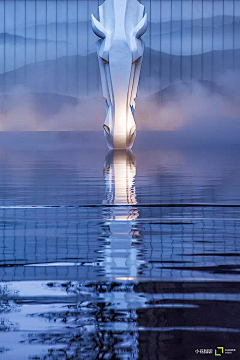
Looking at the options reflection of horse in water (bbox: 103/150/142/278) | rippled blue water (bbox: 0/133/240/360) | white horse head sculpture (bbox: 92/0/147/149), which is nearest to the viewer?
rippled blue water (bbox: 0/133/240/360)

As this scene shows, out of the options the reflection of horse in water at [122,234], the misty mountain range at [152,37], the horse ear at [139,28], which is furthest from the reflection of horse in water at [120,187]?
the misty mountain range at [152,37]

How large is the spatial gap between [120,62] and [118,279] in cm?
832

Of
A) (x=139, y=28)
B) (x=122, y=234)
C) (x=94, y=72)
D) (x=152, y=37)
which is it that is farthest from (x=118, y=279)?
(x=152, y=37)

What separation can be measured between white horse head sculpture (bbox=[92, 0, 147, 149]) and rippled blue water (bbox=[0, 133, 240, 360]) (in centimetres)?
664

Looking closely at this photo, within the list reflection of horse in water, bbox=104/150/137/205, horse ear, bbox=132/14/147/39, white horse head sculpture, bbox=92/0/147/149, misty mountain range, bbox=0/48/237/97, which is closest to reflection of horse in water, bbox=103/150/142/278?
reflection of horse in water, bbox=104/150/137/205

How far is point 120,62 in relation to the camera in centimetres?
923

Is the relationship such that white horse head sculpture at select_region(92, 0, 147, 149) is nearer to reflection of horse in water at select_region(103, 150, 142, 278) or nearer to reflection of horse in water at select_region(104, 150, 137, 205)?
reflection of horse in water at select_region(104, 150, 137, 205)

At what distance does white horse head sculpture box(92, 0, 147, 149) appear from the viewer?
923 centimetres

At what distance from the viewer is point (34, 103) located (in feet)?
56.2

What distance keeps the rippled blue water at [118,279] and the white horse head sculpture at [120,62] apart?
664cm

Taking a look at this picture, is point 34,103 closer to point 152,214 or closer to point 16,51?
point 16,51

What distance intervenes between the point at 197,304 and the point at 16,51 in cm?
1697

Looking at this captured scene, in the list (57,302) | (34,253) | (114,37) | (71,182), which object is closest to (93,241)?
(34,253)

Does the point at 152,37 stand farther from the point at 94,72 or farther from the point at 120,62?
the point at 120,62
